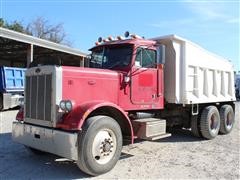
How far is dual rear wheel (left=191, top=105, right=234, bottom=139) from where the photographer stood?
9664mm

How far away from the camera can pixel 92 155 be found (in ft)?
18.9

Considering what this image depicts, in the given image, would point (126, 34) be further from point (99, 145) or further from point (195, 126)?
point (195, 126)

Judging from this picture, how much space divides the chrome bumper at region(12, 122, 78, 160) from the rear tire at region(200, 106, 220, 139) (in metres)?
5.10

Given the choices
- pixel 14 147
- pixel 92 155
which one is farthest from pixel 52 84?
pixel 14 147

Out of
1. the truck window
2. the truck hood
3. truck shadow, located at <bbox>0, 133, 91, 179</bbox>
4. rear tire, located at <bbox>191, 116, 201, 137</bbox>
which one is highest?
the truck window

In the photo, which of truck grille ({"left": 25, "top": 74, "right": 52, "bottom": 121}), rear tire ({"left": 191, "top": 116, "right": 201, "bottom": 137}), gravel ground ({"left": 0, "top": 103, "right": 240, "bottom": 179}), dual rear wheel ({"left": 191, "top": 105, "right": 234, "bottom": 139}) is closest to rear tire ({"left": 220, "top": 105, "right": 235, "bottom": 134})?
dual rear wheel ({"left": 191, "top": 105, "right": 234, "bottom": 139})

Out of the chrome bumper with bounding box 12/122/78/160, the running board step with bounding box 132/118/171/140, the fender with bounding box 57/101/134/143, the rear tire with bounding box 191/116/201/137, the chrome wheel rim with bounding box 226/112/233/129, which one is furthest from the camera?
the chrome wheel rim with bounding box 226/112/233/129

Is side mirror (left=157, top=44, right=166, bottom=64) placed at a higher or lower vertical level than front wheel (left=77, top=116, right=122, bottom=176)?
higher

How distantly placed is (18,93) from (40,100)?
12.6 m

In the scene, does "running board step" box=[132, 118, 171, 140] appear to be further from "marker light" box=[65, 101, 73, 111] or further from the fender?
"marker light" box=[65, 101, 73, 111]

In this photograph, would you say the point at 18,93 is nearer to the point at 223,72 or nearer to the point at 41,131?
the point at 223,72

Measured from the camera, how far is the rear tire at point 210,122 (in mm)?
9617

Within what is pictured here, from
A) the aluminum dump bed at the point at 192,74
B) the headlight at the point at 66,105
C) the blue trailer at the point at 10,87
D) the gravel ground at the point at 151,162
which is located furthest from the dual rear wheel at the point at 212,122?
the blue trailer at the point at 10,87

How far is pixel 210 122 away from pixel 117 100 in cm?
405
